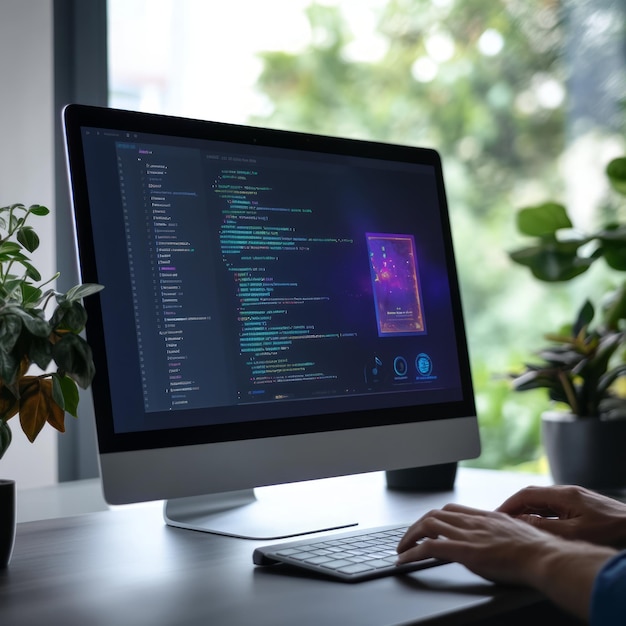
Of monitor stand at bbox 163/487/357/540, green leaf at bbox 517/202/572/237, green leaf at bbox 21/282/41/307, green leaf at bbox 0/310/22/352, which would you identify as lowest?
monitor stand at bbox 163/487/357/540

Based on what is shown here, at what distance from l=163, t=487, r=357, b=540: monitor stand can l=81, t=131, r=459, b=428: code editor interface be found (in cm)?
16

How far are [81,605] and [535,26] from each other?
11.1ft

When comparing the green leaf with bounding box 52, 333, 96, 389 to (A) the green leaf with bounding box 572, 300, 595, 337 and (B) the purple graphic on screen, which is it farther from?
(A) the green leaf with bounding box 572, 300, 595, 337

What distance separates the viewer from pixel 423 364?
1.23 metres

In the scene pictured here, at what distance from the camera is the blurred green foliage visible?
386cm

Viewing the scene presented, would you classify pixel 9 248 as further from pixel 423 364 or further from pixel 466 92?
pixel 466 92

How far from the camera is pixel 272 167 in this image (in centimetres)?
113

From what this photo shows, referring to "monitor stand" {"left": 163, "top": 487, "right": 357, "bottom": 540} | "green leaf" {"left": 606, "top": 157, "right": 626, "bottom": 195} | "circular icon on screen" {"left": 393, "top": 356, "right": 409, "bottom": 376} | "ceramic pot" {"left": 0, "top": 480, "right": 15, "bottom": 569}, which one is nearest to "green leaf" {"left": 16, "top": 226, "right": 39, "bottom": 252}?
"ceramic pot" {"left": 0, "top": 480, "right": 15, "bottom": 569}

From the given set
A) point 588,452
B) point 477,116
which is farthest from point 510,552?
point 477,116

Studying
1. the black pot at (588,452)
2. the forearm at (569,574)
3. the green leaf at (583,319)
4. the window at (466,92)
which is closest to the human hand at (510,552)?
the forearm at (569,574)

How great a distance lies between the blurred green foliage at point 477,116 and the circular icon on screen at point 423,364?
244 cm

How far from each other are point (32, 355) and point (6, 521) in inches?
8.1

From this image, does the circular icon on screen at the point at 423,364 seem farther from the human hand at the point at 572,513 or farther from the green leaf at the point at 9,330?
the green leaf at the point at 9,330

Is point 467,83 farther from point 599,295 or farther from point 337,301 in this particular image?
point 337,301
